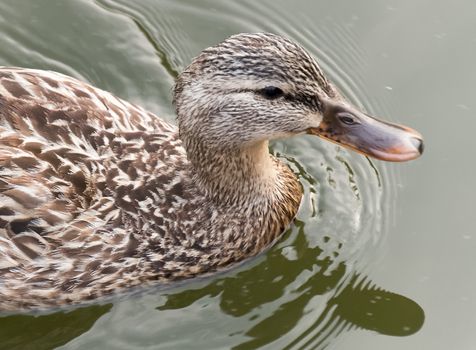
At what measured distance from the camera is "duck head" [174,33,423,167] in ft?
17.2

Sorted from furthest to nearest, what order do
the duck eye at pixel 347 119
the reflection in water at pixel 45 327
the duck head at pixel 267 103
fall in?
the reflection in water at pixel 45 327 < the duck eye at pixel 347 119 < the duck head at pixel 267 103

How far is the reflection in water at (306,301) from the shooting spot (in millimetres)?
5777

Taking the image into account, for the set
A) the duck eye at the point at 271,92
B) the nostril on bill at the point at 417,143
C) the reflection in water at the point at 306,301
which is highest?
the duck eye at the point at 271,92

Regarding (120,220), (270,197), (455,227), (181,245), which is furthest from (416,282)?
(120,220)

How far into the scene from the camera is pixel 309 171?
661 cm

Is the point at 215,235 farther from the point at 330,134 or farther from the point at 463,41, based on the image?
the point at 463,41

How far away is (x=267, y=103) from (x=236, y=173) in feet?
2.18

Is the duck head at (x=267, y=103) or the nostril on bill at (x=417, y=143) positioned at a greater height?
the duck head at (x=267, y=103)

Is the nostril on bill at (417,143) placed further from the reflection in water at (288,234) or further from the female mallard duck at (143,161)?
the reflection in water at (288,234)

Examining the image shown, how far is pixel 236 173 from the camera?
5859 mm

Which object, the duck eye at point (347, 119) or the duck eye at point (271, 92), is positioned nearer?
the duck eye at point (271, 92)

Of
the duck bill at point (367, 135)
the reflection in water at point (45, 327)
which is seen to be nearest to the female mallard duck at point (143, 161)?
the duck bill at point (367, 135)

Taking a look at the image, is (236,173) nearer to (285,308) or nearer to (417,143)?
(285,308)

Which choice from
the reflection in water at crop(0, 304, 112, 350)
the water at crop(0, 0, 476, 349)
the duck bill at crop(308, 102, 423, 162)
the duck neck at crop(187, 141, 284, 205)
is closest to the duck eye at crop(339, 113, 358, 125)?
the duck bill at crop(308, 102, 423, 162)
